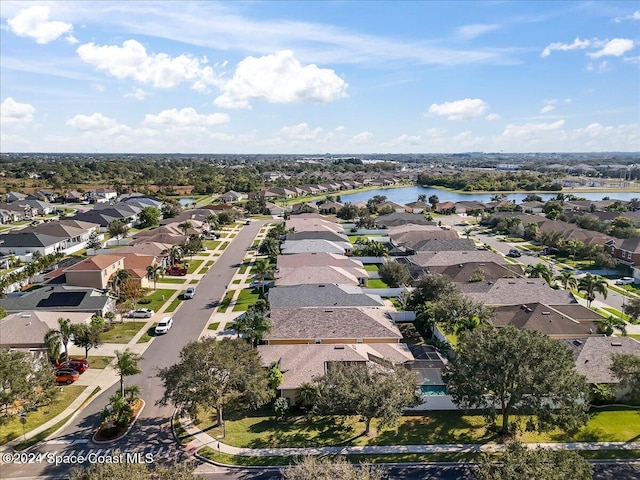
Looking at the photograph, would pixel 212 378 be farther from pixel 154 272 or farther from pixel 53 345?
pixel 154 272

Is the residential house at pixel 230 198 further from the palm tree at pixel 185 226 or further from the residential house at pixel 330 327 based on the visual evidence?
the residential house at pixel 330 327

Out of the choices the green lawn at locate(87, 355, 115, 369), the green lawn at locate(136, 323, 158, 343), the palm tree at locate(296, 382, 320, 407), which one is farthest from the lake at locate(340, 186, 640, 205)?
the palm tree at locate(296, 382, 320, 407)

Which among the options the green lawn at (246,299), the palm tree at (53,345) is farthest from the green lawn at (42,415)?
the green lawn at (246,299)

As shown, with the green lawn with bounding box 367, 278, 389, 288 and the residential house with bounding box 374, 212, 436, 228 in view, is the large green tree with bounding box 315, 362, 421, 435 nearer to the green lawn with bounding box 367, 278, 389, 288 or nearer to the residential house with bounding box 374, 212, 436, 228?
the green lawn with bounding box 367, 278, 389, 288

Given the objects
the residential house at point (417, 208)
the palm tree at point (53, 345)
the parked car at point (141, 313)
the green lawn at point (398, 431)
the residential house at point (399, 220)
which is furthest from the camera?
the residential house at point (417, 208)

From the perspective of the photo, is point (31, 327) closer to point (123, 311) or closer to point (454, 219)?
point (123, 311)

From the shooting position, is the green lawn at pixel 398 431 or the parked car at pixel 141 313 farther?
the parked car at pixel 141 313
